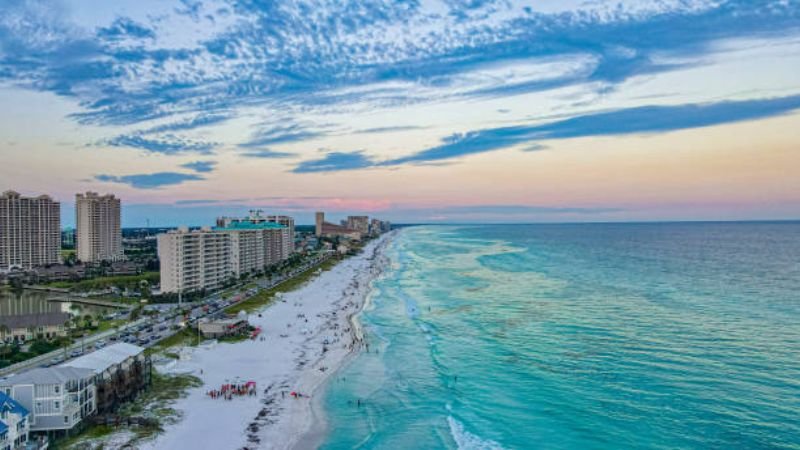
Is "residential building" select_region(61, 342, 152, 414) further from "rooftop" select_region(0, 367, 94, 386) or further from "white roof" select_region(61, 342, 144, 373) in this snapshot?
"rooftop" select_region(0, 367, 94, 386)

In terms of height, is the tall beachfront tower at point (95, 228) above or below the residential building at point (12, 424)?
above

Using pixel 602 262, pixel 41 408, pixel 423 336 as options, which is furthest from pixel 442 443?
pixel 602 262

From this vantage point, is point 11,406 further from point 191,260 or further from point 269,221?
point 269,221

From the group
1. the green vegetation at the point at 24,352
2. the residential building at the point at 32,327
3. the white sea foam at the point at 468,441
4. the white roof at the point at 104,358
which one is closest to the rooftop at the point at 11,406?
the white roof at the point at 104,358

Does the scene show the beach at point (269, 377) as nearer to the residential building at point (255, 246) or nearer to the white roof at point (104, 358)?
the white roof at point (104, 358)

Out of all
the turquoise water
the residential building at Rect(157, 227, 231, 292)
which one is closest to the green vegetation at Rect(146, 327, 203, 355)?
the turquoise water

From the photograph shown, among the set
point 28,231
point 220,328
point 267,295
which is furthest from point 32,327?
point 28,231

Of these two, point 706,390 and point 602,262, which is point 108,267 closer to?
point 602,262
